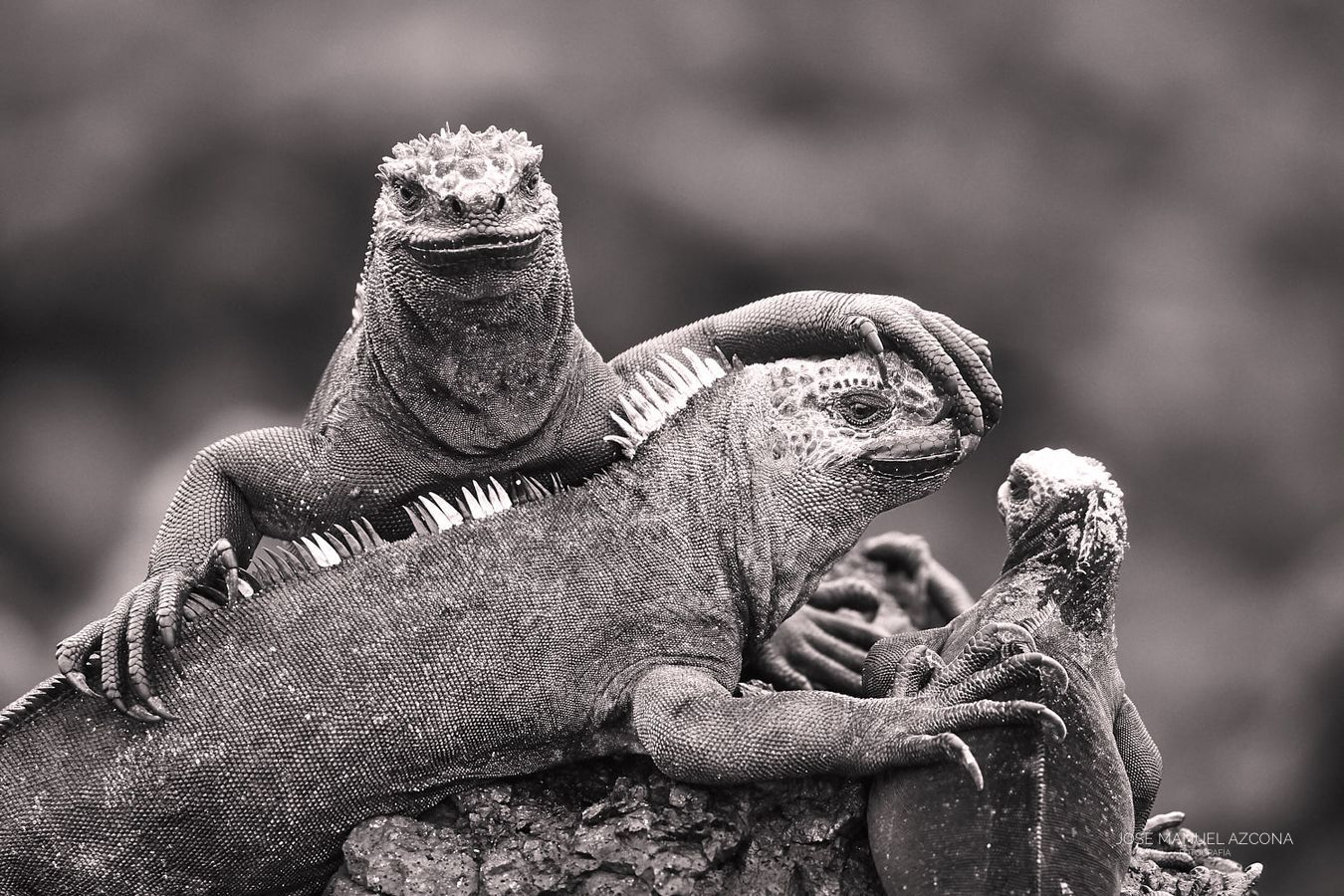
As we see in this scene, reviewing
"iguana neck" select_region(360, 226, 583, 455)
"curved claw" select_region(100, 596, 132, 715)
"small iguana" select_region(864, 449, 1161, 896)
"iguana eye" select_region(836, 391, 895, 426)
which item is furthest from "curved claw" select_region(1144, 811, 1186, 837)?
"curved claw" select_region(100, 596, 132, 715)

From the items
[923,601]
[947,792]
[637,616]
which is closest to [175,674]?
[637,616]

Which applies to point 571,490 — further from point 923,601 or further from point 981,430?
point 923,601

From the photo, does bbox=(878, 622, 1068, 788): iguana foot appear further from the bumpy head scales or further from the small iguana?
the bumpy head scales

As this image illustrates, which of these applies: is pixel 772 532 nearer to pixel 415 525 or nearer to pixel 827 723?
pixel 827 723

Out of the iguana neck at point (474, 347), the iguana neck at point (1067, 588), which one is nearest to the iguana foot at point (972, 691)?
the iguana neck at point (1067, 588)

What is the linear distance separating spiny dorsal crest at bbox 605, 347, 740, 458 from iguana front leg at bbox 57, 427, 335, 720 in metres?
0.79

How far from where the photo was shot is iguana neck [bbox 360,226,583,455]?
11.8 ft

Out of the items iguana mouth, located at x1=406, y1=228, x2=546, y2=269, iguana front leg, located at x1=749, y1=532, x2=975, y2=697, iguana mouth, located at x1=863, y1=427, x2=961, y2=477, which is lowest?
iguana front leg, located at x1=749, y1=532, x2=975, y2=697

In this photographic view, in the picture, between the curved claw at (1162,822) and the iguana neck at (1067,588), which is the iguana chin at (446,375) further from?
the curved claw at (1162,822)

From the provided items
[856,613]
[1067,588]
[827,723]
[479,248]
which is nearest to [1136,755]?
[1067,588]

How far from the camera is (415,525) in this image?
3803mm

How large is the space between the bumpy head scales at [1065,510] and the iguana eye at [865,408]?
36 centimetres

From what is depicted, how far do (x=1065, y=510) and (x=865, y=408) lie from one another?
55 centimetres

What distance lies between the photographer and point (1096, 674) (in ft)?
11.8
